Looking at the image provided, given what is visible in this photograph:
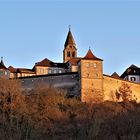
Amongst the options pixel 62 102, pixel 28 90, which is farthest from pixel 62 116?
pixel 28 90

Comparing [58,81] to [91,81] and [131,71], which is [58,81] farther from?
[131,71]

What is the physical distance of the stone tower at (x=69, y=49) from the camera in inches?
3216

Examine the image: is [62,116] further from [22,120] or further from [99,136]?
[99,136]

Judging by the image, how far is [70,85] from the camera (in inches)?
2532

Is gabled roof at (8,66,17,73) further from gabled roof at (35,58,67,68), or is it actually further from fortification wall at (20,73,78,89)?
fortification wall at (20,73,78,89)

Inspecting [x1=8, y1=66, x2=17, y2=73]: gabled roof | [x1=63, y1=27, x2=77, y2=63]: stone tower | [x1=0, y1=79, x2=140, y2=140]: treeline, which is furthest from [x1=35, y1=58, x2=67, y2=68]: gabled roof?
[x1=0, y1=79, x2=140, y2=140]: treeline

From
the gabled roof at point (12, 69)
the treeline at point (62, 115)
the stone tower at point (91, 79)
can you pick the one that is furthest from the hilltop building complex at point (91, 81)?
the gabled roof at point (12, 69)

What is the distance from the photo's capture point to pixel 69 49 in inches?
3243

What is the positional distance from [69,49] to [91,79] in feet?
59.6

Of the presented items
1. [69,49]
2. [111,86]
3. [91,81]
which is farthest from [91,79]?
[69,49]

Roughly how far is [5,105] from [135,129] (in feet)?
37.9

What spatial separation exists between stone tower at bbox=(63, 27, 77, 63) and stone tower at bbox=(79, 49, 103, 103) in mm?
15090

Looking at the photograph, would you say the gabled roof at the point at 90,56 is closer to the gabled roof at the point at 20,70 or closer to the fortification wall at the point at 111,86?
the fortification wall at the point at 111,86

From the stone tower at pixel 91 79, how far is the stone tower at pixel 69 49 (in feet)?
49.5
